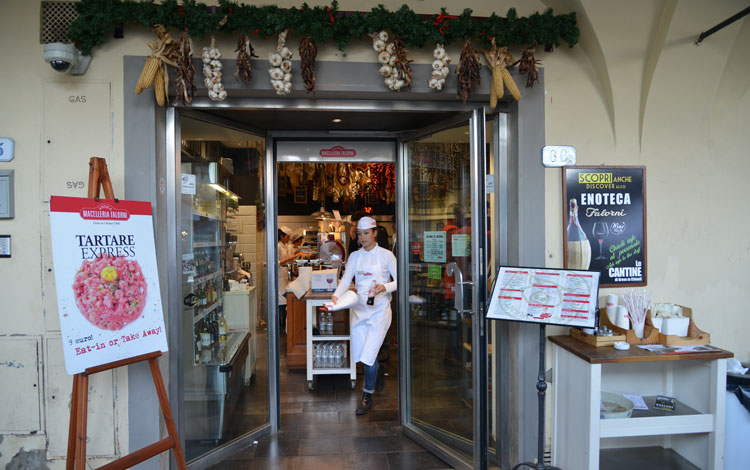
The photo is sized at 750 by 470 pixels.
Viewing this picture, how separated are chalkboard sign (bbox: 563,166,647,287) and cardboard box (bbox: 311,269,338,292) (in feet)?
8.72

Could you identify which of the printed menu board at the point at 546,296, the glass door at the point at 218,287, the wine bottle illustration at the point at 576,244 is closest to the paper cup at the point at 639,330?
the wine bottle illustration at the point at 576,244

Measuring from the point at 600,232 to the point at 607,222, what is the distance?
8cm

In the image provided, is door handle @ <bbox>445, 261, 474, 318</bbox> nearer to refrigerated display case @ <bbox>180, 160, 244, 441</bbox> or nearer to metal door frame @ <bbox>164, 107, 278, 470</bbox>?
refrigerated display case @ <bbox>180, 160, 244, 441</bbox>

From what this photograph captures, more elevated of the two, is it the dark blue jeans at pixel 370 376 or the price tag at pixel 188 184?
the price tag at pixel 188 184

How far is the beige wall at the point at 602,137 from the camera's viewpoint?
2.58m

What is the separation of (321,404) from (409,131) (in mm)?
2733

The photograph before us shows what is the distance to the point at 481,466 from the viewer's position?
281 cm

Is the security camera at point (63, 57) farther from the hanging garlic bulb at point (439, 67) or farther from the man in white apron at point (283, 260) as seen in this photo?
the man in white apron at point (283, 260)

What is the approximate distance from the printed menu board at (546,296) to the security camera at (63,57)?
2.85m

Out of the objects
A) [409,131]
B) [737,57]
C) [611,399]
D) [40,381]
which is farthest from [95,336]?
[737,57]

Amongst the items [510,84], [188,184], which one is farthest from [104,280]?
[510,84]

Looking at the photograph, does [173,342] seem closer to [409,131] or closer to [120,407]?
[120,407]

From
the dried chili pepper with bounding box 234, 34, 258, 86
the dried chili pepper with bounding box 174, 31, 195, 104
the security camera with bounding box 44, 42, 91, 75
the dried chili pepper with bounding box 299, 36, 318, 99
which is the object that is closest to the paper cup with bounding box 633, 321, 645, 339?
the dried chili pepper with bounding box 299, 36, 318, 99

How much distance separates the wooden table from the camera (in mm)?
2395
